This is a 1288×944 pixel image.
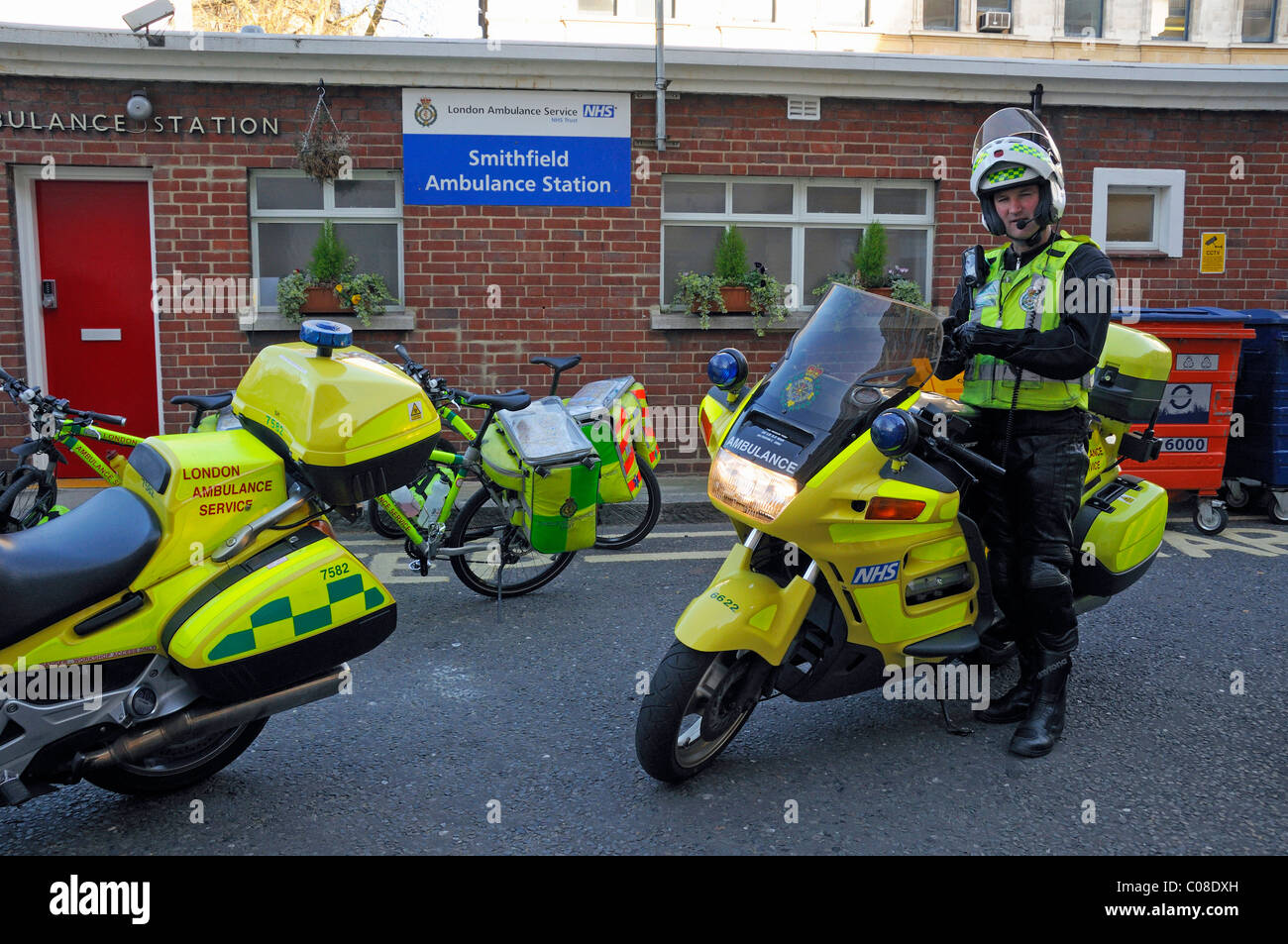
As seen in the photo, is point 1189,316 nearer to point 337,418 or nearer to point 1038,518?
point 1038,518

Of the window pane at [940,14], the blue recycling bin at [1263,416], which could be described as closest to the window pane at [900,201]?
the blue recycling bin at [1263,416]

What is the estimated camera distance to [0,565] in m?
2.71

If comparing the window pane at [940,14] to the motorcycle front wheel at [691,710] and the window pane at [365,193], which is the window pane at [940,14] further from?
the motorcycle front wheel at [691,710]

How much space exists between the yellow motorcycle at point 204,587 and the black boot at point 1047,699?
7.45 feet

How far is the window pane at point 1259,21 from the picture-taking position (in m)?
24.4

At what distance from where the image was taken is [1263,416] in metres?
8.01

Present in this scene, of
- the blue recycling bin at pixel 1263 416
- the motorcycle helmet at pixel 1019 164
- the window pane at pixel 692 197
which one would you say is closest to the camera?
the motorcycle helmet at pixel 1019 164

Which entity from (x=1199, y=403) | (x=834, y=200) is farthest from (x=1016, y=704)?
(x=834, y=200)

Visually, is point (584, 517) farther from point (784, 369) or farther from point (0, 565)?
point (0, 565)

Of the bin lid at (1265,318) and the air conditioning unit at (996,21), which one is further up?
the air conditioning unit at (996,21)

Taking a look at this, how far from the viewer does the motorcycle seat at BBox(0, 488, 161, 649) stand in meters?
2.73

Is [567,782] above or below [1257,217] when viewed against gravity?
below

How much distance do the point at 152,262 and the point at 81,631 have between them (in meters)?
7.60
